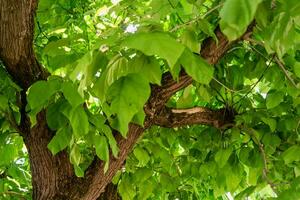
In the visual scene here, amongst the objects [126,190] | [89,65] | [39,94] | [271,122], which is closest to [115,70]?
[89,65]

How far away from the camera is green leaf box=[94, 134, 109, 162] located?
1.35m

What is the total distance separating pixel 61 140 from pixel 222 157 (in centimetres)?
78

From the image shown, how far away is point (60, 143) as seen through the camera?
137 cm

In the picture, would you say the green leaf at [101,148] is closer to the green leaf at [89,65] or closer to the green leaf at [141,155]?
the green leaf at [89,65]

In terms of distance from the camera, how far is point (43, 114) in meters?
1.72

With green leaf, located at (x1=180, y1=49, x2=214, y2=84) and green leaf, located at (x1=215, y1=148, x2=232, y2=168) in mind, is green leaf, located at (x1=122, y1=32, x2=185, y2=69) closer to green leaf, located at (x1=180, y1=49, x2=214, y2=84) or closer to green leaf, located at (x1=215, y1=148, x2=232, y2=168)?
green leaf, located at (x1=180, y1=49, x2=214, y2=84)

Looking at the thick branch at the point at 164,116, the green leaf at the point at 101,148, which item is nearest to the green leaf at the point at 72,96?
the green leaf at the point at 101,148

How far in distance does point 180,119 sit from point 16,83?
2.17ft

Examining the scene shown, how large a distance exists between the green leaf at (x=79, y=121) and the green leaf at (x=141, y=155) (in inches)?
31.6

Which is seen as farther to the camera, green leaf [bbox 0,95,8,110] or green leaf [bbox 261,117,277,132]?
green leaf [bbox 261,117,277,132]

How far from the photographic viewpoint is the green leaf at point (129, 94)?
101 cm

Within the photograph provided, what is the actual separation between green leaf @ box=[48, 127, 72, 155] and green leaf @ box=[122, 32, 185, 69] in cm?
57

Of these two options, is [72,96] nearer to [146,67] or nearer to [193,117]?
A: [146,67]

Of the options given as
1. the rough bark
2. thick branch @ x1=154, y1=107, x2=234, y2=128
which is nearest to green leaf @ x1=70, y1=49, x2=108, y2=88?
the rough bark
